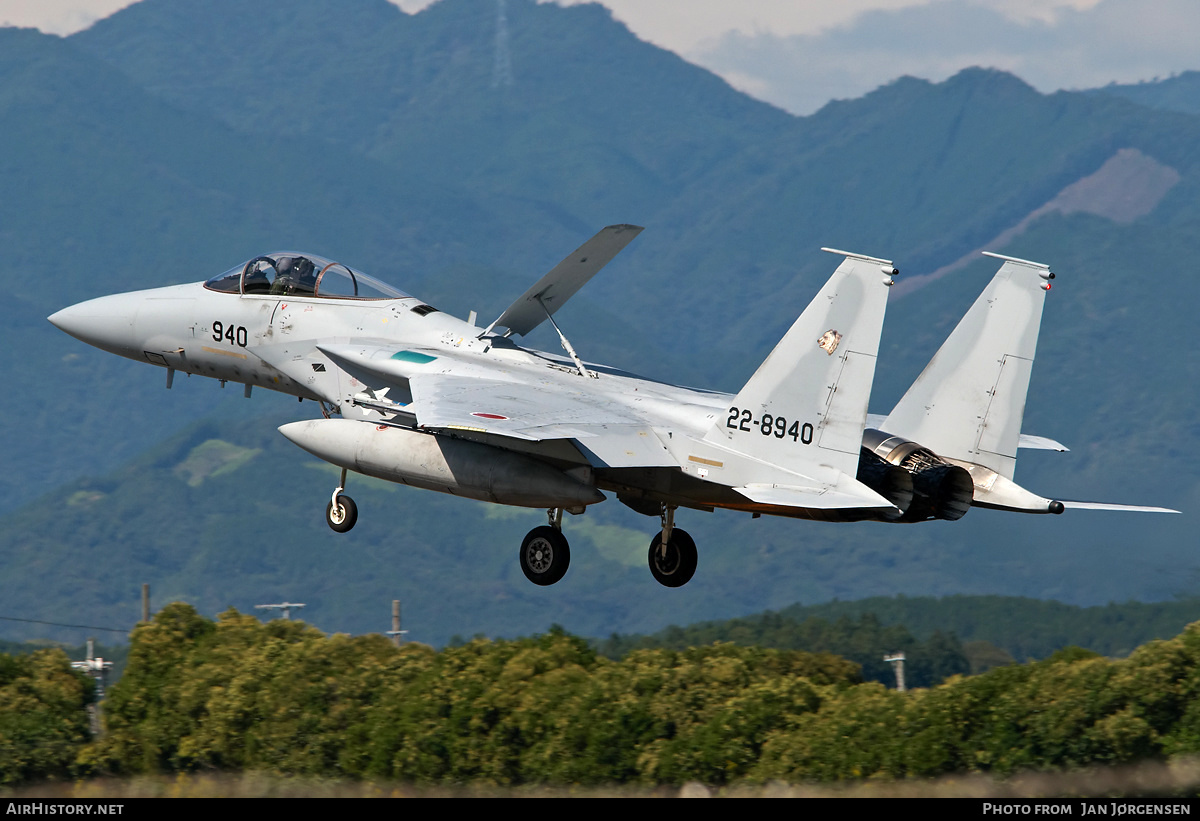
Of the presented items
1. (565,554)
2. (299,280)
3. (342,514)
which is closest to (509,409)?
(565,554)

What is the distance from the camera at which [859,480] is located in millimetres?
16938

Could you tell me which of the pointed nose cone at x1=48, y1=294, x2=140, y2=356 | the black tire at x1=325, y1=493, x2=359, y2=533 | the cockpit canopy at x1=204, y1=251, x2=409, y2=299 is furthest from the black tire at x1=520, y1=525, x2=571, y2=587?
the pointed nose cone at x1=48, y1=294, x2=140, y2=356

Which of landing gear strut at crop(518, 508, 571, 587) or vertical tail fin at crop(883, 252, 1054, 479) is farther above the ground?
vertical tail fin at crop(883, 252, 1054, 479)

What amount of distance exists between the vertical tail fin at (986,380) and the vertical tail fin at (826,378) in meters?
2.16

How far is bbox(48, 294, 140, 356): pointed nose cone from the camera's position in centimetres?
2136

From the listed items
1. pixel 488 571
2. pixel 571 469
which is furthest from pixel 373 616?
pixel 571 469

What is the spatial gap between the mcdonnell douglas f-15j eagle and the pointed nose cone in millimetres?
661

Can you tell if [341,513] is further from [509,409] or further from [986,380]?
[986,380]

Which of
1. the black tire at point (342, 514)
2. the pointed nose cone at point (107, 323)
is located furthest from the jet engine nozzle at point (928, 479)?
the pointed nose cone at point (107, 323)

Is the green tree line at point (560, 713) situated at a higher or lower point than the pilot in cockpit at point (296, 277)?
lower

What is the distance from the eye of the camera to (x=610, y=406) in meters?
17.9

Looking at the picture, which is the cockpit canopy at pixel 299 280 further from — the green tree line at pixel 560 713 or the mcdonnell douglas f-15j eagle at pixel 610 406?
the green tree line at pixel 560 713

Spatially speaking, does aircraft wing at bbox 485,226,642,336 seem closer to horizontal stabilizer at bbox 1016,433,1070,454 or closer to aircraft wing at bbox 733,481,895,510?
aircraft wing at bbox 733,481,895,510

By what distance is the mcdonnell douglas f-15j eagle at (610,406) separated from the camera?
52.8ft
